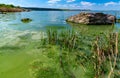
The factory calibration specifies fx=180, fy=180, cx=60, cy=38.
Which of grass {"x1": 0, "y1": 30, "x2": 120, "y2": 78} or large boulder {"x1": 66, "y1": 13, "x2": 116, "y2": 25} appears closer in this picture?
grass {"x1": 0, "y1": 30, "x2": 120, "y2": 78}

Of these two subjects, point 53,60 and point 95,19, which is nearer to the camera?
point 53,60

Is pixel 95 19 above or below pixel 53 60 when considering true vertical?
above

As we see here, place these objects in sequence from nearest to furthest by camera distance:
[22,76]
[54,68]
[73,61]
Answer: [22,76], [54,68], [73,61]

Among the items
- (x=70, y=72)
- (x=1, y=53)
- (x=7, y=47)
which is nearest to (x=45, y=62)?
(x=70, y=72)

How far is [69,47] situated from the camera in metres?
8.43

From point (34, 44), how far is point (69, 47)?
2.31 meters

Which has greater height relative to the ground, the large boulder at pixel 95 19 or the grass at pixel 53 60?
the large boulder at pixel 95 19

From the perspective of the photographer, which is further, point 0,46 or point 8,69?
point 0,46

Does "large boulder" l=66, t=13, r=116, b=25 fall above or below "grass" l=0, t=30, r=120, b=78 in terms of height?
above

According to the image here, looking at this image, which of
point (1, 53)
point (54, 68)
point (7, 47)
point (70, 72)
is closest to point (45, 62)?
point (54, 68)

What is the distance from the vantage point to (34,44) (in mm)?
9836

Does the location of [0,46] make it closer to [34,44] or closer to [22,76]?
[34,44]

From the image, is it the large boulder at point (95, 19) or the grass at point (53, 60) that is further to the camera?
the large boulder at point (95, 19)

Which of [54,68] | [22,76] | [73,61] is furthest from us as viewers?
[73,61]
